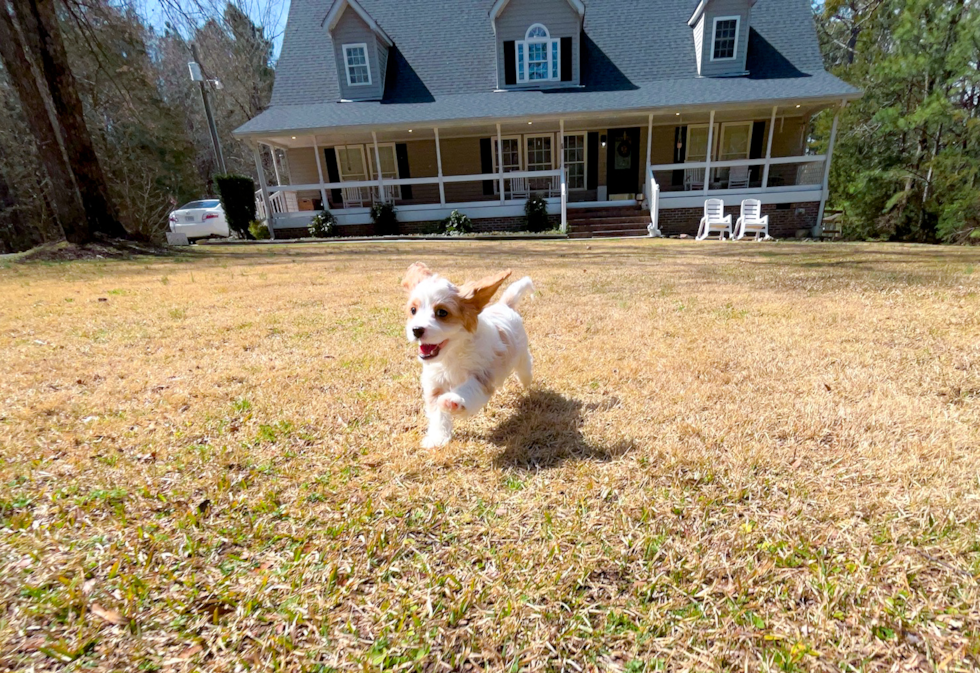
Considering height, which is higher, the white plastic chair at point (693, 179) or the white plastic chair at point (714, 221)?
the white plastic chair at point (693, 179)

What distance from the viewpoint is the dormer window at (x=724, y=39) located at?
16.3 m

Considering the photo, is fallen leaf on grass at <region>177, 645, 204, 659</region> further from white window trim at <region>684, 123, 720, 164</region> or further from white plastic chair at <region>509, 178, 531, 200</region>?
white window trim at <region>684, 123, 720, 164</region>

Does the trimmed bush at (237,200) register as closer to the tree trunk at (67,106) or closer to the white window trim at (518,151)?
the tree trunk at (67,106)

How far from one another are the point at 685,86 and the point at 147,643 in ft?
64.0

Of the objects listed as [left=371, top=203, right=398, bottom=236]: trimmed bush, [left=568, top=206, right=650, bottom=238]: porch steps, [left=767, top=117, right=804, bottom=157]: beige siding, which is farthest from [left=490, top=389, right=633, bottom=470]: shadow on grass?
[left=767, top=117, right=804, bottom=157]: beige siding

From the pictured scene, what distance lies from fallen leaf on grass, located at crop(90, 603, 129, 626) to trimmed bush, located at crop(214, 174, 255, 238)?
18319 millimetres

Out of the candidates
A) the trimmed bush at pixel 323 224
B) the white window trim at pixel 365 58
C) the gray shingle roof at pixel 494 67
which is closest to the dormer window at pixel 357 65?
the white window trim at pixel 365 58

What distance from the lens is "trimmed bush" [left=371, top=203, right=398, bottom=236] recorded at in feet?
54.5

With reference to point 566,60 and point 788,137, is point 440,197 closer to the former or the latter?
point 566,60

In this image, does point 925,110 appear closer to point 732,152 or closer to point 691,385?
point 732,152

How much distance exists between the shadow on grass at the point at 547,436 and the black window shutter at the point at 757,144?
19.3 meters

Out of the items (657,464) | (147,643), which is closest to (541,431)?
(657,464)

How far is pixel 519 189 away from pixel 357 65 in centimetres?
784

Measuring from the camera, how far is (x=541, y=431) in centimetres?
257
